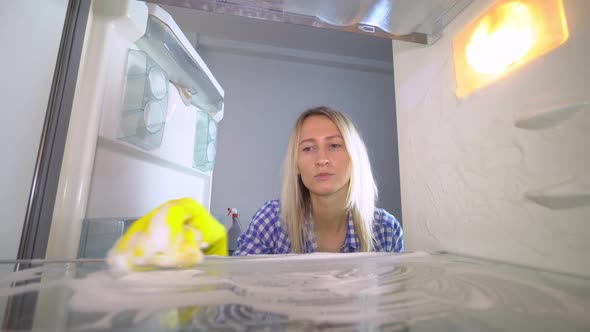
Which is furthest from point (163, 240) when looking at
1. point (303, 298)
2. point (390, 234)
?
point (390, 234)

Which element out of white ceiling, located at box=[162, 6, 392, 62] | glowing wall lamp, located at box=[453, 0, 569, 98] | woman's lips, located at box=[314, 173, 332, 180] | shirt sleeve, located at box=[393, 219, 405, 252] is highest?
white ceiling, located at box=[162, 6, 392, 62]

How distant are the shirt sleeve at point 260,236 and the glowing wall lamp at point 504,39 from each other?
0.72m

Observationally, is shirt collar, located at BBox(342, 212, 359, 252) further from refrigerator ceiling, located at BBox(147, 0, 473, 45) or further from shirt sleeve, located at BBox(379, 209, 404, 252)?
refrigerator ceiling, located at BBox(147, 0, 473, 45)

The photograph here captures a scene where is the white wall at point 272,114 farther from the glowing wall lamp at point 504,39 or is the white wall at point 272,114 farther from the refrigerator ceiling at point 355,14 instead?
the glowing wall lamp at point 504,39

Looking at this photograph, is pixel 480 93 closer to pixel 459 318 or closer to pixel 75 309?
pixel 459 318

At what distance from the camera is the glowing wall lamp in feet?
1.16

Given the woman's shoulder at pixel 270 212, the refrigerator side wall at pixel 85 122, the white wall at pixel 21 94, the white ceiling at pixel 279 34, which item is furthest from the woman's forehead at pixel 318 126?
the white ceiling at pixel 279 34

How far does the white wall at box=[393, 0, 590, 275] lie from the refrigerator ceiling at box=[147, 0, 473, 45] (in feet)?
0.14

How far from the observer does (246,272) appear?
35 cm

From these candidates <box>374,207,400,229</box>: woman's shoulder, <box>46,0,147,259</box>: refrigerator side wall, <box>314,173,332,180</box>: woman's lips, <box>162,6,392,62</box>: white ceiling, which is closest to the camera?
<box>46,0,147,259</box>: refrigerator side wall

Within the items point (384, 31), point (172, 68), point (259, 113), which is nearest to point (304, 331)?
point (384, 31)

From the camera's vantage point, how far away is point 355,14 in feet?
1.95

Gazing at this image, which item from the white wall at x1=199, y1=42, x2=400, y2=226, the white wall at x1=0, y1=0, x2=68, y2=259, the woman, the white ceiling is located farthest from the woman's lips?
the white ceiling

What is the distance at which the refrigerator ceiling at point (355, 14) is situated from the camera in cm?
55
